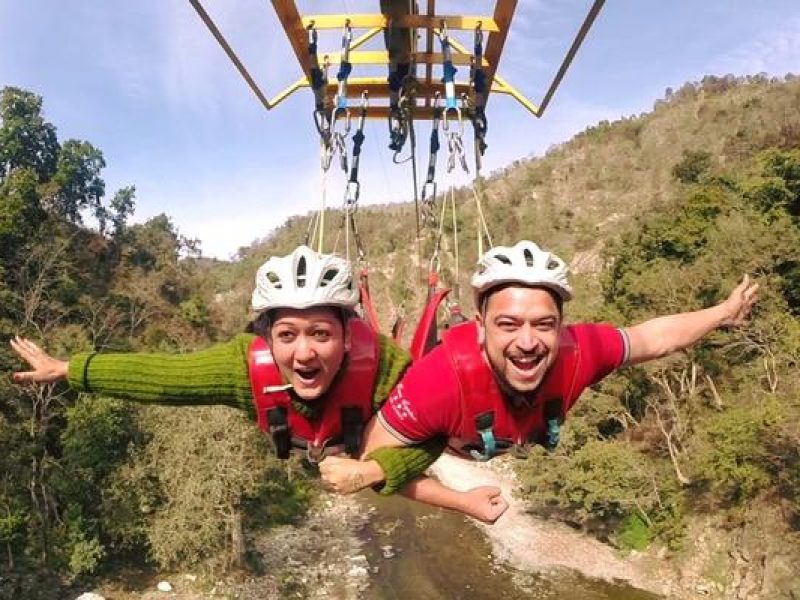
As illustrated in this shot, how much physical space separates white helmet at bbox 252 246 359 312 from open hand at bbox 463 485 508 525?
0.82 meters

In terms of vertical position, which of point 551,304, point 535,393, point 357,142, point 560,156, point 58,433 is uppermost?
point 560,156

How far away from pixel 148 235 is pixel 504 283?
29.8 metres

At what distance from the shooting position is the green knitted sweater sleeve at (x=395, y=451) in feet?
7.94

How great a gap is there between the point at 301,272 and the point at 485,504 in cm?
107

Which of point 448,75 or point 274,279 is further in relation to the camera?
point 448,75

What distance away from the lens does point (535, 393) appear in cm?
261

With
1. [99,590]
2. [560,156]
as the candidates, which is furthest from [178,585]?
[560,156]

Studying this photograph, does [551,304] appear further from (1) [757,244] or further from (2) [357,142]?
(1) [757,244]

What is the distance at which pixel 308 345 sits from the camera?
8.10 feet

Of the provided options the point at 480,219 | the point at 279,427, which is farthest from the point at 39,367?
the point at 480,219

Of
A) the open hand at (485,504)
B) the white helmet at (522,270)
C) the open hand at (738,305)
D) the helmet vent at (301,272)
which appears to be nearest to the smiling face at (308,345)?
the helmet vent at (301,272)

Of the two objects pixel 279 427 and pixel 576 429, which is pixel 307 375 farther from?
pixel 576 429

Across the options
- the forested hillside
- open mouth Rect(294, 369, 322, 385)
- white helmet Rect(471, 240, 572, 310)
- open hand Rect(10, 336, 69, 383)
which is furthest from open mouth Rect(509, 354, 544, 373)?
the forested hillside

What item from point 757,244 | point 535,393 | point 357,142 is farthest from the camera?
point 757,244
